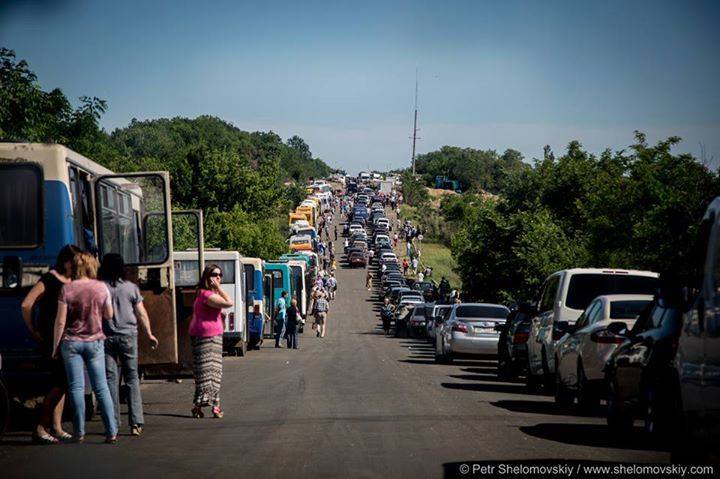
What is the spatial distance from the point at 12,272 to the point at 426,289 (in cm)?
6641

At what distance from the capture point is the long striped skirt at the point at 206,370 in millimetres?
15297

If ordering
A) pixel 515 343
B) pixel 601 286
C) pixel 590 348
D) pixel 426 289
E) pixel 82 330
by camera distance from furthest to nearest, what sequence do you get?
pixel 426 289 → pixel 515 343 → pixel 601 286 → pixel 590 348 → pixel 82 330

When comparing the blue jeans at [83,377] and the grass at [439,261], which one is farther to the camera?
the grass at [439,261]

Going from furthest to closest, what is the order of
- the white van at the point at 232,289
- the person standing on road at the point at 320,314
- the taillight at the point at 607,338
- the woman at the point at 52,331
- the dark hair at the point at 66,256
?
the person standing on road at the point at 320,314 → the white van at the point at 232,289 → the taillight at the point at 607,338 → the woman at the point at 52,331 → the dark hair at the point at 66,256

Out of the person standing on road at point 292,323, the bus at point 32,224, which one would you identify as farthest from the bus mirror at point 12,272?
the person standing on road at point 292,323

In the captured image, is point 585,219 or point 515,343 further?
point 585,219

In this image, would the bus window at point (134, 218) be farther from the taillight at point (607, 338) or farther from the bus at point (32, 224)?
the taillight at point (607, 338)

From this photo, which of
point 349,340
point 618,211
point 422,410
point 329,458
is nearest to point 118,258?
point 329,458

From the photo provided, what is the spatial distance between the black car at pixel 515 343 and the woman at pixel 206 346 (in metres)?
8.19

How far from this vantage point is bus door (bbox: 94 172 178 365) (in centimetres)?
1602

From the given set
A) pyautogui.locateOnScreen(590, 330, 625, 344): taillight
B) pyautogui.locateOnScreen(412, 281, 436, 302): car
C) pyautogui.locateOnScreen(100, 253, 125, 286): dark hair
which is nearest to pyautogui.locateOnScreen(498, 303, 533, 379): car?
pyautogui.locateOnScreen(590, 330, 625, 344): taillight

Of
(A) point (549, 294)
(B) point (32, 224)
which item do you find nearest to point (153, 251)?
(B) point (32, 224)

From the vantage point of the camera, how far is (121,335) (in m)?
13.3

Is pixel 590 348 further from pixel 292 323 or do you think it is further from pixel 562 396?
pixel 292 323
